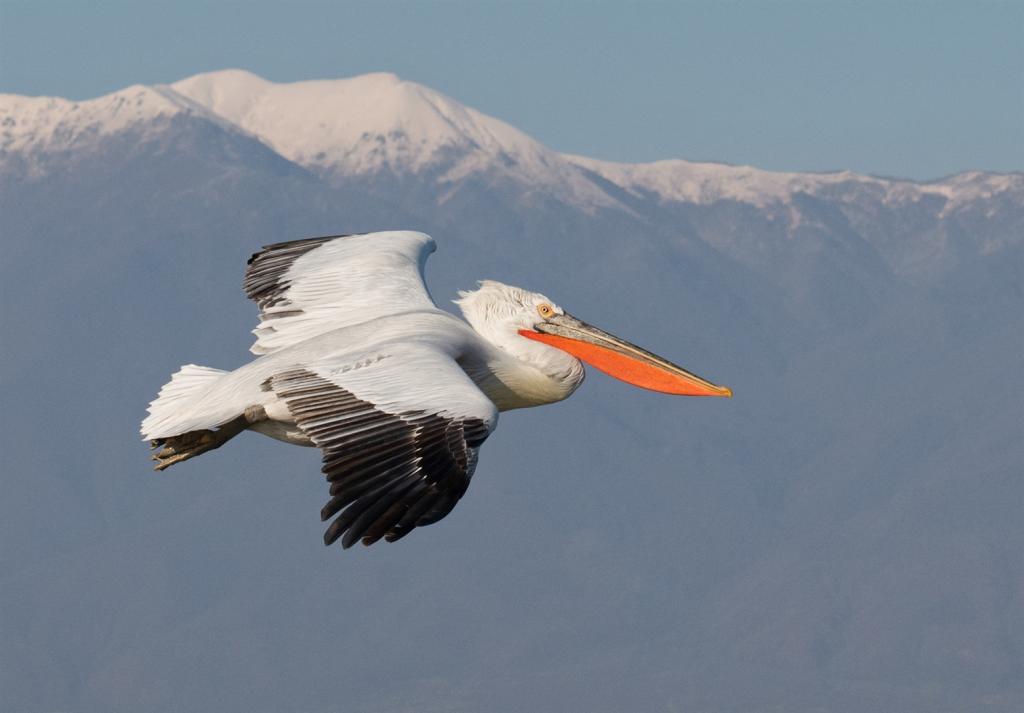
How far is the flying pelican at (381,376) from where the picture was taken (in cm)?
1417

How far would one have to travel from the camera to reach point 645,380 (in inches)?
731

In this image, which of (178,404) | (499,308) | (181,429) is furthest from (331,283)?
(181,429)

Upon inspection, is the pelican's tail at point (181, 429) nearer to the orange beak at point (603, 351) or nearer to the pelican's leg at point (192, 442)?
the pelican's leg at point (192, 442)

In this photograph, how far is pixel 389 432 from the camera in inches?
575

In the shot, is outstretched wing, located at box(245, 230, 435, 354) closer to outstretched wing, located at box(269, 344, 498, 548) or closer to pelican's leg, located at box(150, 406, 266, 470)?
pelican's leg, located at box(150, 406, 266, 470)

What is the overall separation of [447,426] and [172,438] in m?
3.79

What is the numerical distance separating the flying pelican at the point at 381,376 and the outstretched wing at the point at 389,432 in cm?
1

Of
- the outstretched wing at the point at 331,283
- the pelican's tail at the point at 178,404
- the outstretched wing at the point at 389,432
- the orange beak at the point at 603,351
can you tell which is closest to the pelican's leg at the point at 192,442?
the pelican's tail at the point at 178,404

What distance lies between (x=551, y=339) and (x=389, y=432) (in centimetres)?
455

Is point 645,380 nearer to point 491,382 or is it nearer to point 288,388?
point 491,382

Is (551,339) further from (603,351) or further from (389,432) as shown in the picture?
(389,432)

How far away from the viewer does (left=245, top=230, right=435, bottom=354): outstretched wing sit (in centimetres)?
1934

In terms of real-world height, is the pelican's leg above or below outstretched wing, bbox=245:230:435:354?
below

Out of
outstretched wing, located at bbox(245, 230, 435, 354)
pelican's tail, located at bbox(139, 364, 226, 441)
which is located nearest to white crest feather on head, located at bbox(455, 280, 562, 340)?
outstretched wing, located at bbox(245, 230, 435, 354)
